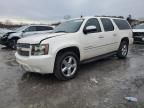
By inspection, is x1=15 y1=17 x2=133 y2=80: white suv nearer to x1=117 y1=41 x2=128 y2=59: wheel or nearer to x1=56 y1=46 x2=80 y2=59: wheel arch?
x1=56 y1=46 x2=80 y2=59: wheel arch

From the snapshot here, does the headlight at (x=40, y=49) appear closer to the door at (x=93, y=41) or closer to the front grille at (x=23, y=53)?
the front grille at (x=23, y=53)

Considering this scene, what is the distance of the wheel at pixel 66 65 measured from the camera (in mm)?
5165

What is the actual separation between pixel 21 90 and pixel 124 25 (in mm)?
5417

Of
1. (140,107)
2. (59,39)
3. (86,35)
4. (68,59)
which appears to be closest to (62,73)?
(68,59)

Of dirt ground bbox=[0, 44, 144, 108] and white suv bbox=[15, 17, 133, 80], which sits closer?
dirt ground bbox=[0, 44, 144, 108]

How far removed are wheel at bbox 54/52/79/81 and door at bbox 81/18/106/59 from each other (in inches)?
21.4

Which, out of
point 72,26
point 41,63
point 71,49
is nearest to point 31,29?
point 72,26

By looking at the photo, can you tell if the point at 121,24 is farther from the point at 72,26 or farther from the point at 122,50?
the point at 72,26

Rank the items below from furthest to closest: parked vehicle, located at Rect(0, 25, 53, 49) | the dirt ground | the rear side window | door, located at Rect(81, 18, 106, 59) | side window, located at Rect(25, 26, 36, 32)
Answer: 1. side window, located at Rect(25, 26, 36, 32)
2. parked vehicle, located at Rect(0, 25, 53, 49)
3. the rear side window
4. door, located at Rect(81, 18, 106, 59)
5. the dirt ground

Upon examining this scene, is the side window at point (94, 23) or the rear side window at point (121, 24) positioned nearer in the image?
the side window at point (94, 23)

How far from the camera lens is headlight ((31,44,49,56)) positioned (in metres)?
4.92

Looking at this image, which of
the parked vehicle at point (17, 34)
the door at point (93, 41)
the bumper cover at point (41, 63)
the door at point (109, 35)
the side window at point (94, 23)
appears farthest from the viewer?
the parked vehicle at point (17, 34)

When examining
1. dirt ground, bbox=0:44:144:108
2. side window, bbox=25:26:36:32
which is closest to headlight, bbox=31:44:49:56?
dirt ground, bbox=0:44:144:108

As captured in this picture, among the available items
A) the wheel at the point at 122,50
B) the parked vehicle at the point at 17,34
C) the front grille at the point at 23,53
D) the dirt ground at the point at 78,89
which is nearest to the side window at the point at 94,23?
the dirt ground at the point at 78,89
